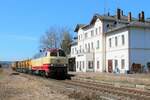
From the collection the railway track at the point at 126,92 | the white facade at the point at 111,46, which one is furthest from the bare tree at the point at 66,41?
the railway track at the point at 126,92

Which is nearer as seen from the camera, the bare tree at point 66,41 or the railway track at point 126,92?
the railway track at point 126,92

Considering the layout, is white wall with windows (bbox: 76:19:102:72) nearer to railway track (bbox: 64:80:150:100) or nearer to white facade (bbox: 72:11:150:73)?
white facade (bbox: 72:11:150:73)

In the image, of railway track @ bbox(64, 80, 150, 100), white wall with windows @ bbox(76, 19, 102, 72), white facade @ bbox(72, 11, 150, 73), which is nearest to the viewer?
railway track @ bbox(64, 80, 150, 100)

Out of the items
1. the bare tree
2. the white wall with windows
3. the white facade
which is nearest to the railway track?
the white facade

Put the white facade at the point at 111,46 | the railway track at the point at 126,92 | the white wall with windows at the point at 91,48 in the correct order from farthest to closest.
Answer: the white wall with windows at the point at 91,48 → the white facade at the point at 111,46 → the railway track at the point at 126,92

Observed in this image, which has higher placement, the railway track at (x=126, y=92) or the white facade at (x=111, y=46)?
the white facade at (x=111, y=46)

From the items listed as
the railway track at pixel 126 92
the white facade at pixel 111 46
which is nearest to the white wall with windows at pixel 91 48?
the white facade at pixel 111 46

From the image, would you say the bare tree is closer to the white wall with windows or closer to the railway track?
the white wall with windows

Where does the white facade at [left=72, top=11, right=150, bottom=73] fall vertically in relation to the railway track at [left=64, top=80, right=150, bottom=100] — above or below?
above

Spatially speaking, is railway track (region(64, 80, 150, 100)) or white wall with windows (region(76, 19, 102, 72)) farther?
white wall with windows (region(76, 19, 102, 72))

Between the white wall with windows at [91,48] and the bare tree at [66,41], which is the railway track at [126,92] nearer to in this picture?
the white wall with windows at [91,48]

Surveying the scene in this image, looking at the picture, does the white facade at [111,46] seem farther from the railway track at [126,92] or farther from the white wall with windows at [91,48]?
the railway track at [126,92]

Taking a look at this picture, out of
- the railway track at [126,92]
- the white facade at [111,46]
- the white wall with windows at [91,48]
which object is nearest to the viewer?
the railway track at [126,92]

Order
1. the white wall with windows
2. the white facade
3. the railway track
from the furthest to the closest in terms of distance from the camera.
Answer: the white wall with windows → the white facade → the railway track
